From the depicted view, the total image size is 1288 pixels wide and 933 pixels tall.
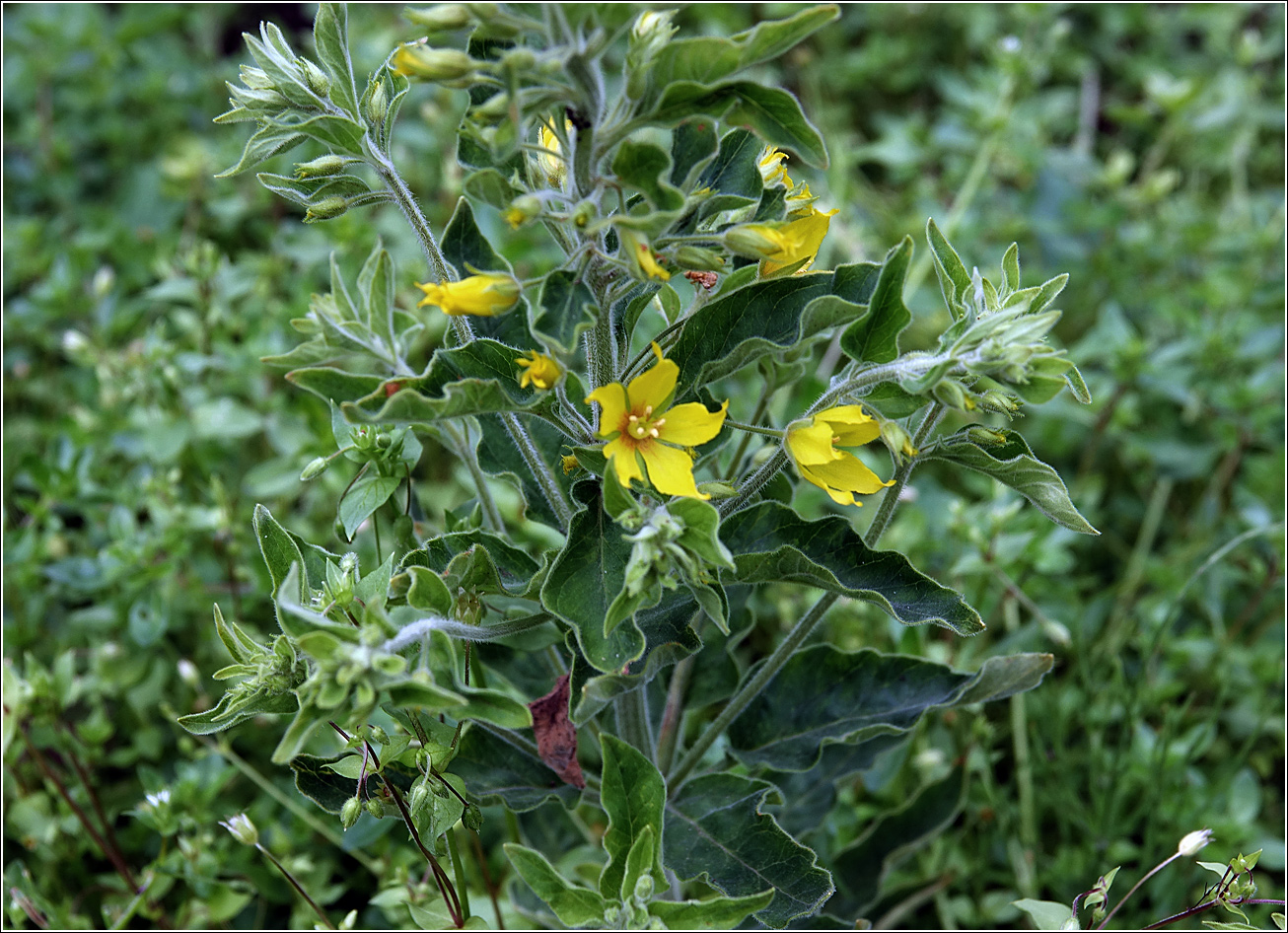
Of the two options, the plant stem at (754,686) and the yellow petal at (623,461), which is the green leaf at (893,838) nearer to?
the plant stem at (754,686)

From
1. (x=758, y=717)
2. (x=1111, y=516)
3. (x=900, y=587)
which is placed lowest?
(x=1111, y=516)

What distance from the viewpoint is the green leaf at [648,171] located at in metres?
1.36

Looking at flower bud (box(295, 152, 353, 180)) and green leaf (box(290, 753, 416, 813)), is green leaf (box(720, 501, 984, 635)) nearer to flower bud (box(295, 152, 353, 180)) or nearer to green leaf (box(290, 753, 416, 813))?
green leaf (box(290, 753, 416, 813))

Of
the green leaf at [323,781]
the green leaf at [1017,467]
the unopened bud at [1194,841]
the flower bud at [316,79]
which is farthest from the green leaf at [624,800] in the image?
the flower bud at [316,79]

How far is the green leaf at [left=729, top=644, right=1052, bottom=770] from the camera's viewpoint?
192 centimetres

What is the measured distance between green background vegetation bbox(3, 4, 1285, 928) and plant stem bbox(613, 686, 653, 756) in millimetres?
552

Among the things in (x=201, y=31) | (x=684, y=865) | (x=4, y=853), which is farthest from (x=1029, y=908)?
(x=201, y=31)

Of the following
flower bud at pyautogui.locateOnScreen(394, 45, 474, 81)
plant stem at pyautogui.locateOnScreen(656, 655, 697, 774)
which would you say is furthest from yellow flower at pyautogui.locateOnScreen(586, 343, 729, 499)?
plant stem at pyautogui.locateOnScreen(656, 655, 697, 774)

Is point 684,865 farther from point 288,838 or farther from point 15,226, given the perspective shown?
point 15,226

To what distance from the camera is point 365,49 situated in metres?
4.38

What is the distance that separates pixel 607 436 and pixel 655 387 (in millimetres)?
101

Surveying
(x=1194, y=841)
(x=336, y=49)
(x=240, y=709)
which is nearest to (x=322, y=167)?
(x=336, y=49)

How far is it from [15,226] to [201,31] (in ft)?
5.42

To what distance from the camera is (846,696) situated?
203cm
